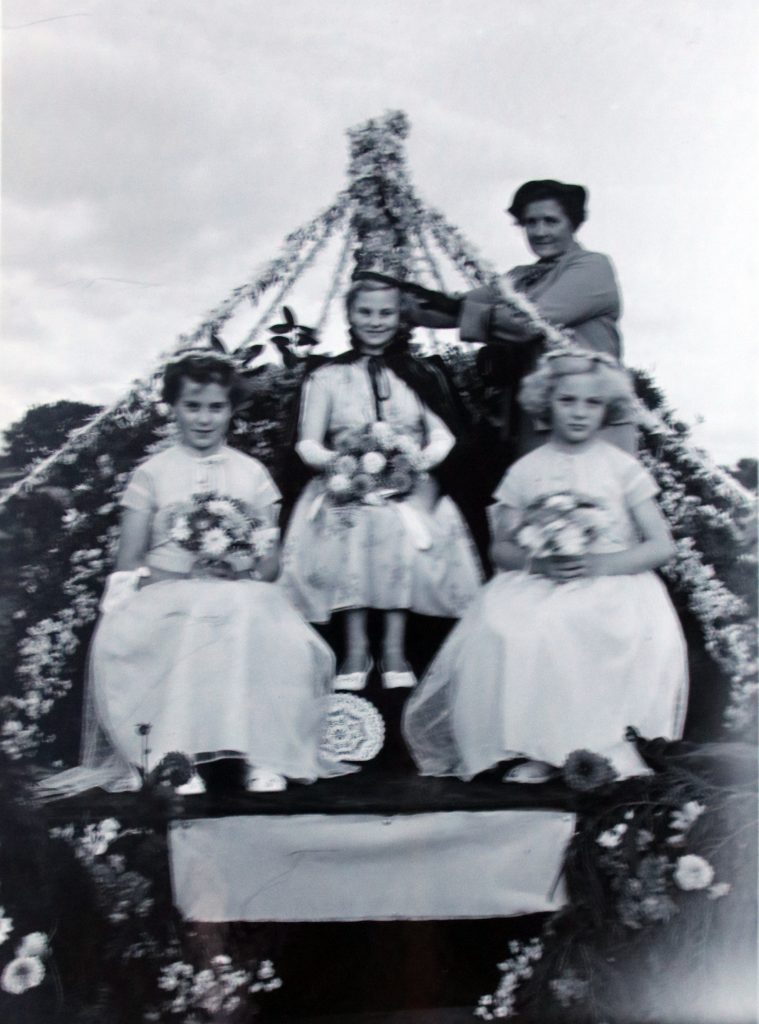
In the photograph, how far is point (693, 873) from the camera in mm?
3746

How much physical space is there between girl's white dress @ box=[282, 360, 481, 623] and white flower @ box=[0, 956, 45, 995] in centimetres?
142

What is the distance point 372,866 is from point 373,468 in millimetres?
1326

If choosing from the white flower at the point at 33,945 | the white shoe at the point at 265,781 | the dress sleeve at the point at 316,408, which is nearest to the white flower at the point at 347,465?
the dress sleeve at the point at 316,408

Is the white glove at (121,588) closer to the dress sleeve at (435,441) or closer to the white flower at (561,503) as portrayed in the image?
the dress sleeve at (435,441)

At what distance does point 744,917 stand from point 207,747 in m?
1.84

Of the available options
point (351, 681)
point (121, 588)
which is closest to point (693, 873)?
point (351, 681)

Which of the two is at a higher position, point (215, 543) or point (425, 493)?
point (425, 493)

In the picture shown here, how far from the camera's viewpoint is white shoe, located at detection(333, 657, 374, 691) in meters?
3.94

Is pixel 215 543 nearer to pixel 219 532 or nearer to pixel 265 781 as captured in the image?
pixel 219 532

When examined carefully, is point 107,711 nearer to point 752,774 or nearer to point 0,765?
point 0,765

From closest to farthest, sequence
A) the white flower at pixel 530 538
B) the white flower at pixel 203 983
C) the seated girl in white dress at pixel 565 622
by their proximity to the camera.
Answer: the white flower at pixel 203 983 < the seated girl in white dress at pixel 565 622 < the white flower at pixel 530 538

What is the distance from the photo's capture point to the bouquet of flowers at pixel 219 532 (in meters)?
3.95

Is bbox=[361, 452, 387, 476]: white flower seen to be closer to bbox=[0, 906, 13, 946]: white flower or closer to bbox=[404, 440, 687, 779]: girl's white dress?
bbox=[404, 440, 687, 779]: girl's white dress

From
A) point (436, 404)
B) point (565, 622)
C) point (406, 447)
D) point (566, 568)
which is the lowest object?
point (565, 622)
